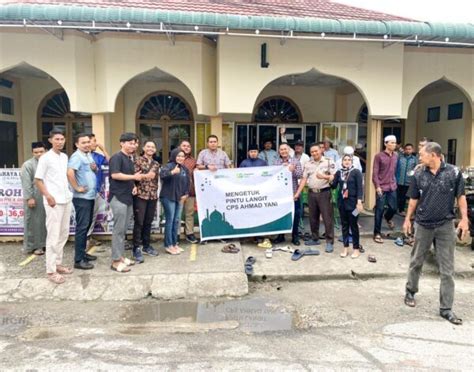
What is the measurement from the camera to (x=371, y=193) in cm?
975

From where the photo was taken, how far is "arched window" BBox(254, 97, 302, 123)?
12023 mm

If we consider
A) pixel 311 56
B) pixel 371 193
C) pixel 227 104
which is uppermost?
pixel 311 56

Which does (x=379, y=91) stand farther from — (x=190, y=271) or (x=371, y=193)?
(x=190, y=271)

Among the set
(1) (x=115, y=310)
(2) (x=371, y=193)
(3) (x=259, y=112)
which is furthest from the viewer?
(3) (x=259, y=112)

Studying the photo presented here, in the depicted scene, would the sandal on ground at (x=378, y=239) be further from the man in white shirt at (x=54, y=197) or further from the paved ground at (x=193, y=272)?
the man in white shirt at (x=54, y=197)

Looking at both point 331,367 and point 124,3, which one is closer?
point 331,367

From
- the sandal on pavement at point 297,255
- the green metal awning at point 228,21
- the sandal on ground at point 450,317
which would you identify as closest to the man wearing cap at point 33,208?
the green metal awning at point 228,21

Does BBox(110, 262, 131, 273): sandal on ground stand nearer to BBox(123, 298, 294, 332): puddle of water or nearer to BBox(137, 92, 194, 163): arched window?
BBox(123, 298, 294, 332): puddle of water

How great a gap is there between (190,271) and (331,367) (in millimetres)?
2684

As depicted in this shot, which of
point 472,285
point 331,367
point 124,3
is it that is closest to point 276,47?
point 124,3

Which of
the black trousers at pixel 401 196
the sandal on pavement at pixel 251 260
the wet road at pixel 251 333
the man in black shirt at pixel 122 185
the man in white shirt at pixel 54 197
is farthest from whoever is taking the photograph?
the black trousers at pixel 401 196

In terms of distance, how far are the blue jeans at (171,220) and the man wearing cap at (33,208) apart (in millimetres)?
1997

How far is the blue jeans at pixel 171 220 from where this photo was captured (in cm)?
618

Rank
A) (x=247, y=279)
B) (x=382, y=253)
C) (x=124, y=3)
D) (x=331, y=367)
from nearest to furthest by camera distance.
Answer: (x=331, y=367)
(x=247, y=279)
(x=382, y=253)
(x=124, y=3)
